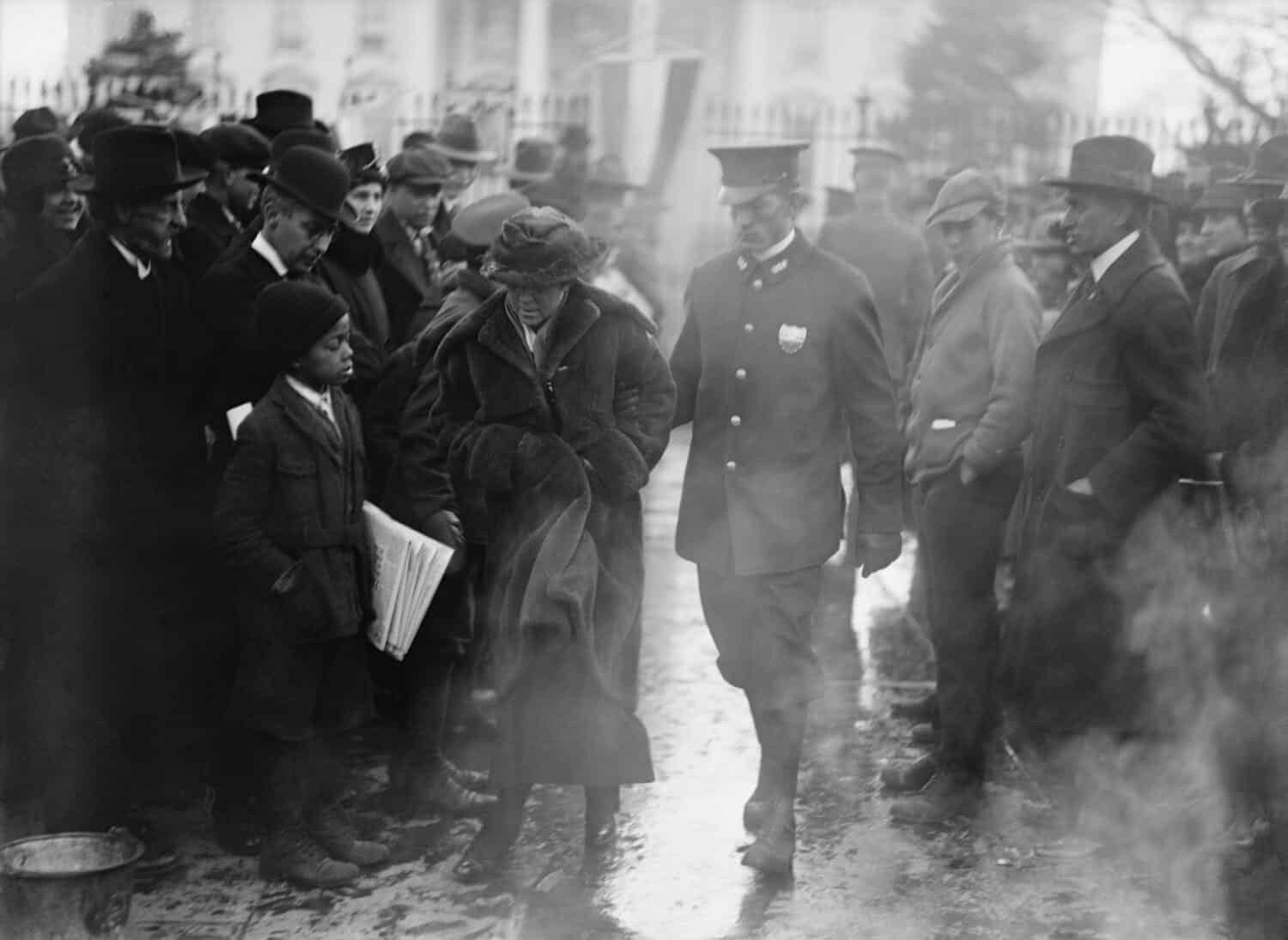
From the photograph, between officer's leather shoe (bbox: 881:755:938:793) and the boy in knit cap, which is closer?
the boy in knit cap

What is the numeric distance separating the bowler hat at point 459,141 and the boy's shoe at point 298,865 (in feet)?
16.1

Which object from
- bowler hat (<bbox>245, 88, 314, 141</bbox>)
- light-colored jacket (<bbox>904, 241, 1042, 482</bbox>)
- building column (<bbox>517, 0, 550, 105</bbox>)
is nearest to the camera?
light-colored jacket (<bbox>904, 241, 1042, 482</bbox>)

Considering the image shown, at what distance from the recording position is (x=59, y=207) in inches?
246

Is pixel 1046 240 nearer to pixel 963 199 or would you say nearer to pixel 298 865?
pixel 963 199

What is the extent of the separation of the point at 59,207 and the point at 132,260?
1211 mm

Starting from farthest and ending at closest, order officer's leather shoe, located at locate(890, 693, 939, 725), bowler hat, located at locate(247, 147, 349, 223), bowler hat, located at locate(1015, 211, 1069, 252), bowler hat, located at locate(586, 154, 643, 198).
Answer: bowler hat, located at locate(586, 154, 643, 198) < bowler hat, located at locate(1015, 211, 1069, 252) < officer's leather shoe, located at locate(890, 693, 939, 725) < bowler hat, located at locate(247, 147, 349, 223)

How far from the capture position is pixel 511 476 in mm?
5289

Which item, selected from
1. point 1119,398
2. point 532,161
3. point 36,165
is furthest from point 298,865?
point 532,161

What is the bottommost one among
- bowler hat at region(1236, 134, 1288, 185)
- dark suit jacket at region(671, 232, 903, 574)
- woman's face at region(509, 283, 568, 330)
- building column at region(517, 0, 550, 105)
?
dark suit jacket at region(671, 232, 903, 574)

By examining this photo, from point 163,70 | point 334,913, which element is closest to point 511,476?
point 334,913

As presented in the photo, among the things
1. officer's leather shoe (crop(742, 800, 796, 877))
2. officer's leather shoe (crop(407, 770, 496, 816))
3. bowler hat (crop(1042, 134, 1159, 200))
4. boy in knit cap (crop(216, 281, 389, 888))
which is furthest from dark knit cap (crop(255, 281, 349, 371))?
bowler hat (crop(1042, 134, 1159, 200))

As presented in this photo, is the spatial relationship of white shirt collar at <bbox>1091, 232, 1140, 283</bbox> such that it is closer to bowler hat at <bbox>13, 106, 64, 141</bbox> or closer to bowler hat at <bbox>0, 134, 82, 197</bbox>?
bowler hat at <bbox>0, 134, 82, 197</bbox>

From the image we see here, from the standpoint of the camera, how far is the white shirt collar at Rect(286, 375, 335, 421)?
5.16 metres

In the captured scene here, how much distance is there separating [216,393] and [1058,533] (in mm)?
2802
